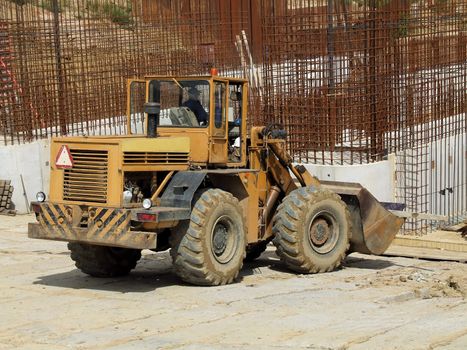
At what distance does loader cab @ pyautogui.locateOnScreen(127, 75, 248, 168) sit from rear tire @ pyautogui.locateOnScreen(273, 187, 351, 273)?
881 millimetres

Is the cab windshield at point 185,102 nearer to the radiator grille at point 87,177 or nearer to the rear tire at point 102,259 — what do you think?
the radiator grille at point 87,177

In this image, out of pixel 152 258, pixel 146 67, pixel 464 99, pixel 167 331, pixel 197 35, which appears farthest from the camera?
pixel 197 35

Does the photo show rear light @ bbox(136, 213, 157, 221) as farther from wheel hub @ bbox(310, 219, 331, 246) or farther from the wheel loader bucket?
the wheel loader bucket

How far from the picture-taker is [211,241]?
1187 cm

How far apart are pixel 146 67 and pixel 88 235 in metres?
10.4

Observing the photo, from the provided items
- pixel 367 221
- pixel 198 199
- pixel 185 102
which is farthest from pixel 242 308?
pixel 367 221

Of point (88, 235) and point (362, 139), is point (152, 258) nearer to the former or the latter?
point (88, 235)

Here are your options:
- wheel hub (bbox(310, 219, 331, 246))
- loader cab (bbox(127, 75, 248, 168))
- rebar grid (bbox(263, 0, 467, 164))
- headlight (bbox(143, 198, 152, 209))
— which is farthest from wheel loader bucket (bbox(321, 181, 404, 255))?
headlight (bbox(143, 198, 152, 209))

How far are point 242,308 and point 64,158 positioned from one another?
9.19 feet

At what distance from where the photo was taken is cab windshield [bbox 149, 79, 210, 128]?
12469mm

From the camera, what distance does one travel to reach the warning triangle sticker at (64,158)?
11836mm

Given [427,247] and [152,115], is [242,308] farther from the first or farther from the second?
[427,247]

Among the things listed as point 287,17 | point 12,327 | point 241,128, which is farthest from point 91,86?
point 12,327

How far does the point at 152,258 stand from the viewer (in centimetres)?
1438
